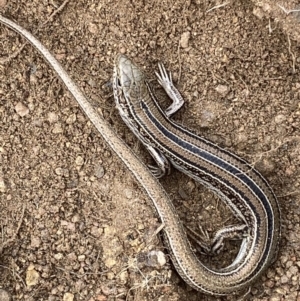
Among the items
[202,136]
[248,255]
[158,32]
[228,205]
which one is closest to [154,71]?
[158,32]

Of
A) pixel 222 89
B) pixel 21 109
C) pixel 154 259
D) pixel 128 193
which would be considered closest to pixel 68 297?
pixel 154 259

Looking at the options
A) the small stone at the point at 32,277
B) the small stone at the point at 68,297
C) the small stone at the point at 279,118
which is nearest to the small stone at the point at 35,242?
the small stone at the point at 32,277

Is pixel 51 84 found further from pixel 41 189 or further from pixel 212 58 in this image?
pixel 212 58

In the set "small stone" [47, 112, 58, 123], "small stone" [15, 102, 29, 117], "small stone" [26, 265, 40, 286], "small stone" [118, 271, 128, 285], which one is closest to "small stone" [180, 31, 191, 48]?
"small stone" [47, 112, 58, 123]

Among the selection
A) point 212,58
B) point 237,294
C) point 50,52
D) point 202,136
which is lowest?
point 237,294

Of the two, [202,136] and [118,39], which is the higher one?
[118,39]

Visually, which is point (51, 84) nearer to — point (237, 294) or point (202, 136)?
point (202, 136)

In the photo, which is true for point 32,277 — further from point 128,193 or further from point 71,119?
point 71,119
